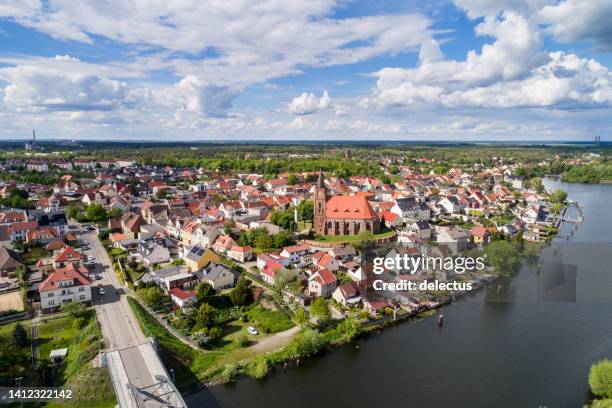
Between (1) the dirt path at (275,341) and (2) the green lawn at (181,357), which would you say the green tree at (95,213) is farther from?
(1) the dirt path at (275,341)

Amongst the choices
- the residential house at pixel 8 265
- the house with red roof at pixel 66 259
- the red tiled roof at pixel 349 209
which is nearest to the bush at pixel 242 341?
the house with red roof at pixel 66 259

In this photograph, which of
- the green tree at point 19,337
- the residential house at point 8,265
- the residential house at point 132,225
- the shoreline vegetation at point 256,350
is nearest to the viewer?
the shoreline vegetation at point 256,350

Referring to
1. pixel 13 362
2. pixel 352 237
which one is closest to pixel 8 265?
pixel 13 362

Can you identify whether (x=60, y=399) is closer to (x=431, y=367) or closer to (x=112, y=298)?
(x=112, y=298)

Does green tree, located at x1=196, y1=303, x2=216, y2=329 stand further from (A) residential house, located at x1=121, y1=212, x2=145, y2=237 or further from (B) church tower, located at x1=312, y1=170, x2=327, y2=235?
(A) residential house, located at x1=121, y1=212, x2=145, y2=237

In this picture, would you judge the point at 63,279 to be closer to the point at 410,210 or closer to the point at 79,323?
the point at 79,323

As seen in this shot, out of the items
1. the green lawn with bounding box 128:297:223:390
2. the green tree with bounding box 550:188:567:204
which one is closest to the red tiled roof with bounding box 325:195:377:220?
the green lawn with bounding box 128:297:223:390

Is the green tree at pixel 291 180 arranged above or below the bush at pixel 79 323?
above

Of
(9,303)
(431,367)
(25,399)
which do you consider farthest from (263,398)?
(9,303)
